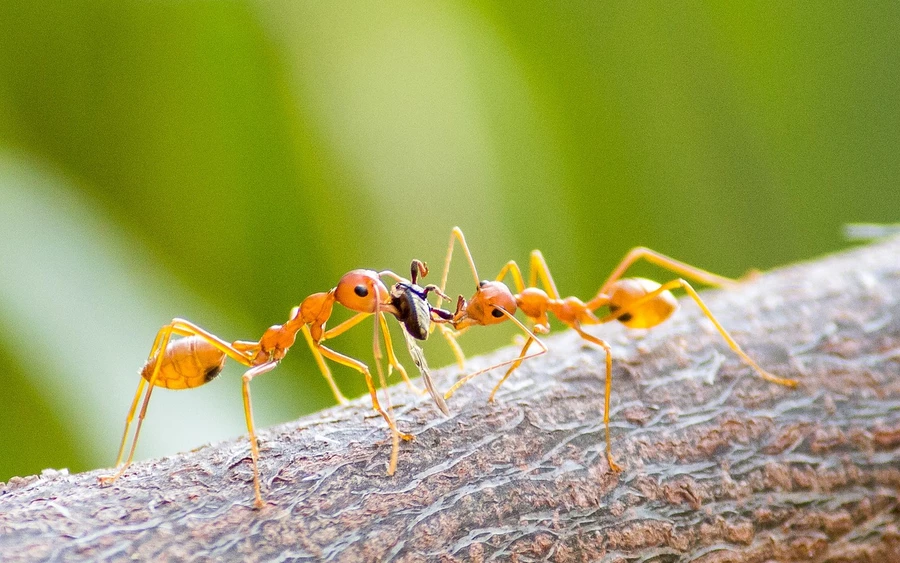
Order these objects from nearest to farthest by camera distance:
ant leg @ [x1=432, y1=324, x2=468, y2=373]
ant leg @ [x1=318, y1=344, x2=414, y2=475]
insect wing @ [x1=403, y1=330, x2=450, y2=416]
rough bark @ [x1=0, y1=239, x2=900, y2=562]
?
rough bark @ [x1=0, y1=239, x2=900, y2=562]
ant leg @ [x1=318, y1=344, x2=414, y2=475]
insect wing @ [x1=403, y1=330, x2=450, y2=416]
ant leg @ [x1=432, y1=324, x2=468, y2=373]

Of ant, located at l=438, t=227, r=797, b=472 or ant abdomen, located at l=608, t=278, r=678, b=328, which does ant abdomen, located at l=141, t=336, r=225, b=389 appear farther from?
ant abdomen, located at l=608, t=278, r=678, b=328

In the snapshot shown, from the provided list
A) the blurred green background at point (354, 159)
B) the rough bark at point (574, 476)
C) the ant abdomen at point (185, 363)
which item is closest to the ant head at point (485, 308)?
the rough bark at point (574, 476)

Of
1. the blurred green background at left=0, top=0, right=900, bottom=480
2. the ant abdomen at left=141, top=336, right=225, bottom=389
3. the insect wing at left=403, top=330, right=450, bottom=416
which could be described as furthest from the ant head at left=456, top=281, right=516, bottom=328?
the blurred green background at left=0, top=0, right=900, bottom=480

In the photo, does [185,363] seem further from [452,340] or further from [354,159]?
[354,159]

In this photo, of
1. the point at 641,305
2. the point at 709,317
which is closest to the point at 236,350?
the point at 641,305

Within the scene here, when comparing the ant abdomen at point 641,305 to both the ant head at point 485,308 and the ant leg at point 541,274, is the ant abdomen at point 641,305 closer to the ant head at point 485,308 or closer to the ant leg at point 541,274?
the ant leg at point 541,274
